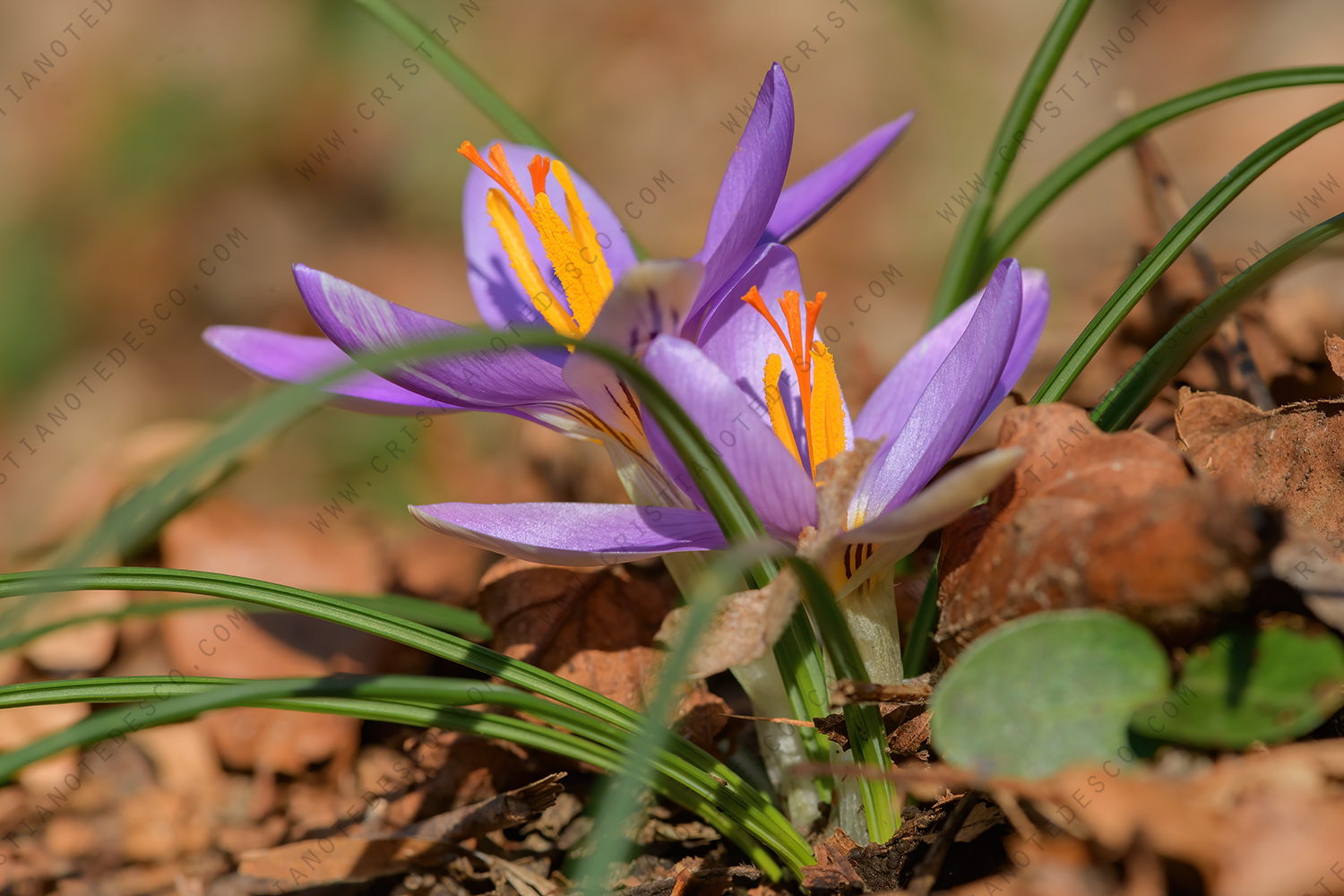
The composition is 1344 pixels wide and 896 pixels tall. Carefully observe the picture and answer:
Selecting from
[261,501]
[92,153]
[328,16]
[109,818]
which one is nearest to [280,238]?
[92,153]

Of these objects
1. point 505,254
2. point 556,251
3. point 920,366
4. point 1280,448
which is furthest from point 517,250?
point 1280,448

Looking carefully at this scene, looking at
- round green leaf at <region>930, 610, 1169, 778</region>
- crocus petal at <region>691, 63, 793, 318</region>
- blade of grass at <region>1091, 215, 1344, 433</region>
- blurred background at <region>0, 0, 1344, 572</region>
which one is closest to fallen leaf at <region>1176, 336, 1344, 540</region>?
blade of grass at <region>1091, 215, 1344, 433</region>

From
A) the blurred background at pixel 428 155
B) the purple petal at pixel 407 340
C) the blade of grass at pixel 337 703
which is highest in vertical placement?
the blurred background at pixel 428 155

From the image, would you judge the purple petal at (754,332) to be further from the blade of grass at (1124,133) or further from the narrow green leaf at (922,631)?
the blade of grass at (1124,133)

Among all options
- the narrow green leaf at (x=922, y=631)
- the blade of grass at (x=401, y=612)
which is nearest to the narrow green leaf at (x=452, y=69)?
the blade of grass at (x=401, y=612)

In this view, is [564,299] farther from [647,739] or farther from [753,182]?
[647,739]

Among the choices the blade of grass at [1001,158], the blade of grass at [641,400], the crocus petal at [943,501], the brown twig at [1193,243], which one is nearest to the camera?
the blade of grass at [641,400]
